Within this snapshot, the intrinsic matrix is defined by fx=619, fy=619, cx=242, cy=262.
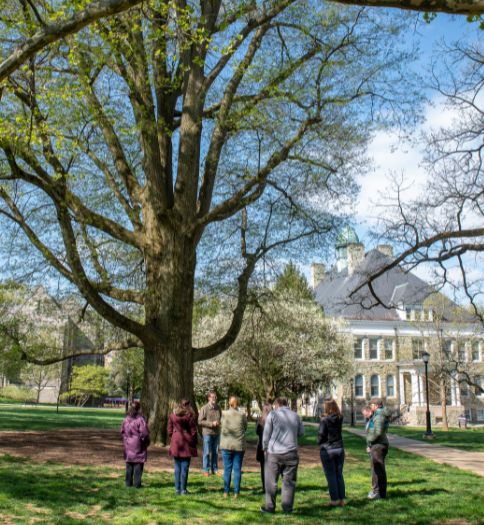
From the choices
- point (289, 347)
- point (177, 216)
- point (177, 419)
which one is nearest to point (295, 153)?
point (177, 216)

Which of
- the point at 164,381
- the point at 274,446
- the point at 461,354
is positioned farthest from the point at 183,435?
the point at 461,354

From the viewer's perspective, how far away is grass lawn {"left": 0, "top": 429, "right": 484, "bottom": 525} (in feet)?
27.1

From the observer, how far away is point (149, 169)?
57.1 ft

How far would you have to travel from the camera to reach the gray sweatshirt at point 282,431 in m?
8.81

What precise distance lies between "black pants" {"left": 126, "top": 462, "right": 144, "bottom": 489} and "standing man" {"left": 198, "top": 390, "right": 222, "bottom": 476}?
179 cm

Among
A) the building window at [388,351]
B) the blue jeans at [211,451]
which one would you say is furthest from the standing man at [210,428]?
the building window at [388,351]

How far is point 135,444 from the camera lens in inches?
401

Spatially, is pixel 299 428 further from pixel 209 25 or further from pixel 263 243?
pixel 209 25

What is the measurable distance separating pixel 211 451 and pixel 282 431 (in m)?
4.08

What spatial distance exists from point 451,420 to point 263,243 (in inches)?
1467

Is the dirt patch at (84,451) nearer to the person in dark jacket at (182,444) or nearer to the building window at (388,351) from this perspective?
Result: the person in dark jacket at (182,444)

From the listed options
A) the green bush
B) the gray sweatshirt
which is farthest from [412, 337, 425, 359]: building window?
the green bush

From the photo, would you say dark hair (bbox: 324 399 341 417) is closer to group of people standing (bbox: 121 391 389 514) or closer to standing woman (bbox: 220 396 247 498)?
group of people standing (bbox: 121 391 389 514)

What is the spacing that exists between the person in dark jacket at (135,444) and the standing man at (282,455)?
236 cm
